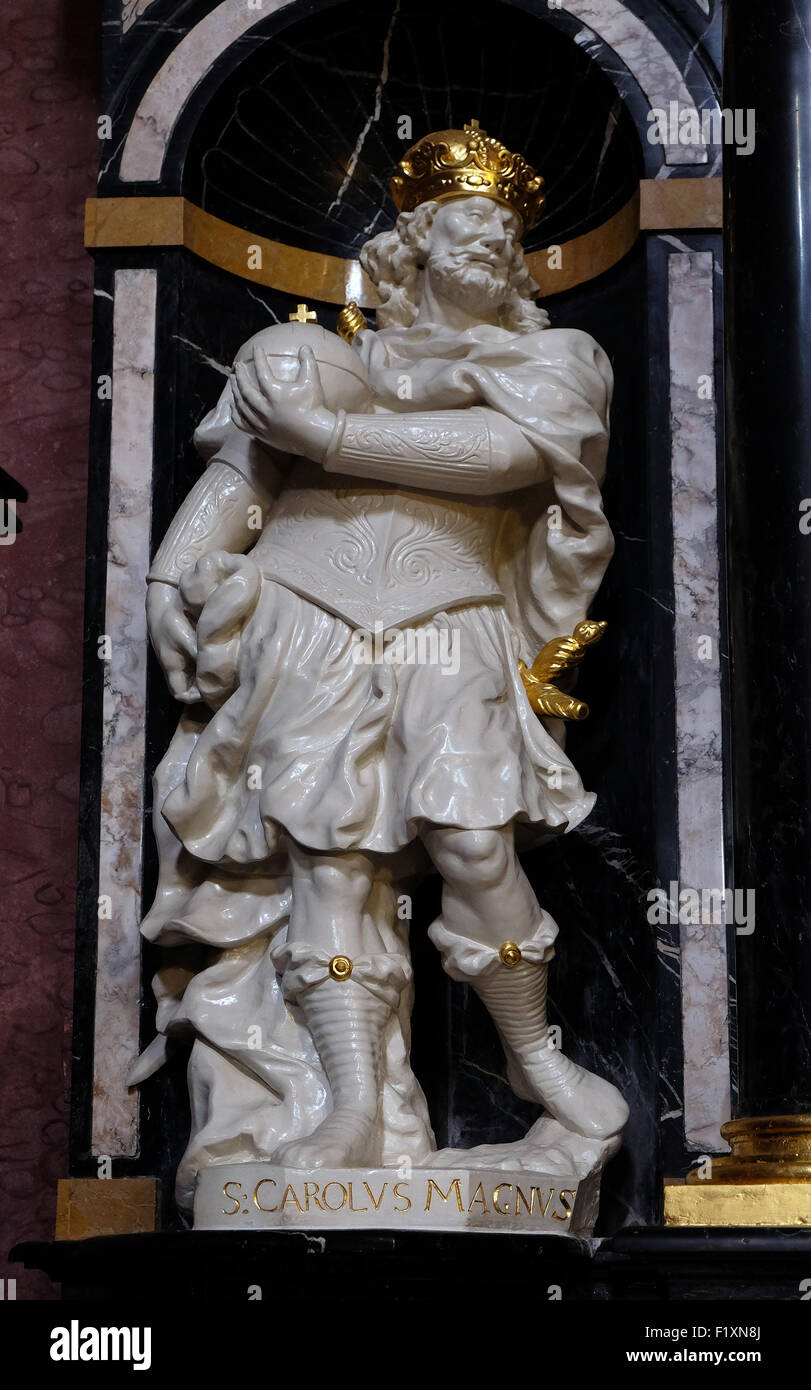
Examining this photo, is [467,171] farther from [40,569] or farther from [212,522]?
[40,569]

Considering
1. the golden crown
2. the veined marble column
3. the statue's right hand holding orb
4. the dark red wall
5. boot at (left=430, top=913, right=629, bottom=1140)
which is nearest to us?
the veined marble column

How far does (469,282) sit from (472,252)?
0.07 m

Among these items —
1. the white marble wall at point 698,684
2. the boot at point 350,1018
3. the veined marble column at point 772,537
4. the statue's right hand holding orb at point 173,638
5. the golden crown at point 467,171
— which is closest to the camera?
the veined marble column at point 772,537

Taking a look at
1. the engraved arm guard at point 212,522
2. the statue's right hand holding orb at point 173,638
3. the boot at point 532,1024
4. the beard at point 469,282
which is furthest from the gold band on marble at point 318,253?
the boot at point 532,1024

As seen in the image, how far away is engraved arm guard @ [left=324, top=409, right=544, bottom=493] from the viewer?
13.8 feet

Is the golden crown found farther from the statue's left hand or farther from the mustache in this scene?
the statue's left hand

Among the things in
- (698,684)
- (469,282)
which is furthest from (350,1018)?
(469,282)

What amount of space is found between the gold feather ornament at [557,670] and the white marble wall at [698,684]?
12.2 inches

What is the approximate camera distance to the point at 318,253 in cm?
536

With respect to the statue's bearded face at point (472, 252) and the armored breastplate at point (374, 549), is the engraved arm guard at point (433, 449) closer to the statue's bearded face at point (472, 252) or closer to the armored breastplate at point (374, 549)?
the armored breastplate at point (374, 549)

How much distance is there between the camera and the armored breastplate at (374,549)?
427 cm

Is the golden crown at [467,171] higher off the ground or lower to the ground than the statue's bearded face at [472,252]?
higher

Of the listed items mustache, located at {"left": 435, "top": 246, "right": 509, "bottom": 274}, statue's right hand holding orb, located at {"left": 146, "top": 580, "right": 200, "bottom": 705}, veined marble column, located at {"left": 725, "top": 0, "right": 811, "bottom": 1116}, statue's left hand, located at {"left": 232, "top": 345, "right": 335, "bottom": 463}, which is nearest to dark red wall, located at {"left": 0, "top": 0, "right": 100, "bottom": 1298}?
statue's right hand holding orb, located at {"left": 146, "top": 580, "right": 200, "bottom": 705}

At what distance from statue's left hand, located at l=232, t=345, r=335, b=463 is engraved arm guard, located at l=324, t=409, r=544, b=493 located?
4cm
